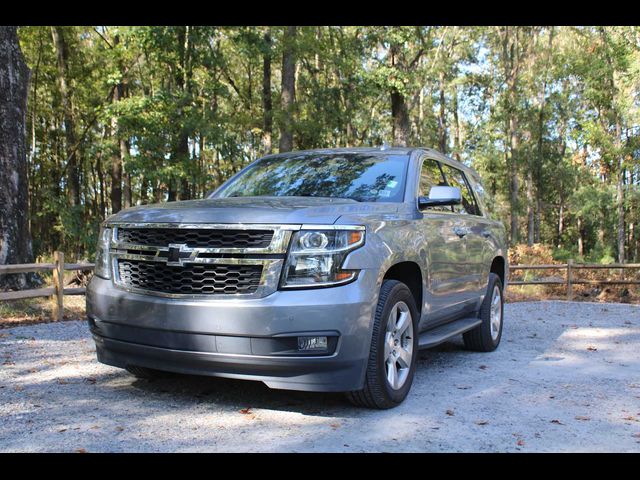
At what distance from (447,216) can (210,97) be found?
62.6 feet

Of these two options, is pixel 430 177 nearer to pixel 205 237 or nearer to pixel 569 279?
pixel 205 237

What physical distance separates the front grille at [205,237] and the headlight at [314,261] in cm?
21

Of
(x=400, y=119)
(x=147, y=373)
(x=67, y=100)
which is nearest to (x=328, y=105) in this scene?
(x=400, y=119)

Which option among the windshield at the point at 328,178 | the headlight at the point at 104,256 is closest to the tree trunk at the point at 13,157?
the windshield at the point at 328,178

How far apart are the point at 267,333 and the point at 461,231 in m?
2.90

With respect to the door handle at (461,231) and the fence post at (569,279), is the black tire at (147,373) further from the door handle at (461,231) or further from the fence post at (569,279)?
the fence post at (569,279)

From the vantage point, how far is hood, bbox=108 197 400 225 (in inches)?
151

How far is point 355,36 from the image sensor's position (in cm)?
2286

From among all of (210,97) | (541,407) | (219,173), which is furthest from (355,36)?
(541,407)

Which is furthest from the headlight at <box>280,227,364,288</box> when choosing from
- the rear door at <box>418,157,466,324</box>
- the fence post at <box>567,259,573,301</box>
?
the fence post at <box>567,259,573,301</box>

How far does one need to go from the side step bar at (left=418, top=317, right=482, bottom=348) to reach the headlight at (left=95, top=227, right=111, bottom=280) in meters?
2.52

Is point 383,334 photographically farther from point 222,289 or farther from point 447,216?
point 447,216

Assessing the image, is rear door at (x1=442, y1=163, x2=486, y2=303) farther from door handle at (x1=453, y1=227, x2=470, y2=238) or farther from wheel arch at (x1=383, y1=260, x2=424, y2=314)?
wheel arch at (x1=383, y1=260, x2=424, y2=314)

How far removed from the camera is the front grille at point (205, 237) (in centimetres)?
380
